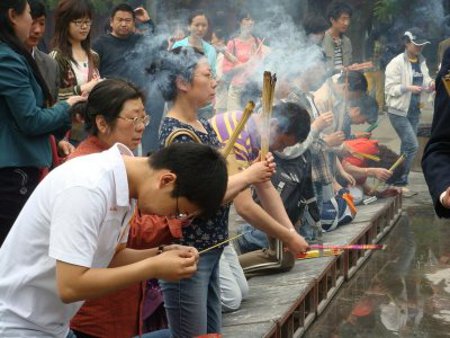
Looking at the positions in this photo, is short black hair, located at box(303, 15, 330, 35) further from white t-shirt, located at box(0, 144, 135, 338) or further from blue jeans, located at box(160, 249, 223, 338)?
white t-shirt, located at box(0, 144, 135, 338)

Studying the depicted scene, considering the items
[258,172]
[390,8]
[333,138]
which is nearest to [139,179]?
[258,172]

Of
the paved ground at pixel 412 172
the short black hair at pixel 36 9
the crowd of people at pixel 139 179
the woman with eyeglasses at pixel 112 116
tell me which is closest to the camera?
the crowd of people at pixel 139 179

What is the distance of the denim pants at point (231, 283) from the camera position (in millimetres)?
4914

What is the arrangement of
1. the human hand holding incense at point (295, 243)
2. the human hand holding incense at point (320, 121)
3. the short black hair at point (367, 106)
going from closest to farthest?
the human hand holding incense at point (295, 243), the human hand holding incense at point (320, 121), the short black hair at point (367, 106)

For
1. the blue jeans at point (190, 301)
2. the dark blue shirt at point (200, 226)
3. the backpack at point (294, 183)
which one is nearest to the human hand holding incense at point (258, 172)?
the dark blue shirt at point (200, 226)

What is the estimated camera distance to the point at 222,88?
27.3 ft

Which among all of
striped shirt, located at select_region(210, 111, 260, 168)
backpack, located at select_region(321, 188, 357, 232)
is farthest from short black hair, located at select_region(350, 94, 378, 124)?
striped shirt, located at select_region(210, 111, 260, 168)

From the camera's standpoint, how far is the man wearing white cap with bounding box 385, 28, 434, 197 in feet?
35.2

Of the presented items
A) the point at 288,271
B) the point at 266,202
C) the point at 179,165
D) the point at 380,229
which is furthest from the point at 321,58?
the point at 179,165

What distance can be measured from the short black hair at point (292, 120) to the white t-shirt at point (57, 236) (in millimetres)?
2700

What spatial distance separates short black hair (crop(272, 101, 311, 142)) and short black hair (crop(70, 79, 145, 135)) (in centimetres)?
189

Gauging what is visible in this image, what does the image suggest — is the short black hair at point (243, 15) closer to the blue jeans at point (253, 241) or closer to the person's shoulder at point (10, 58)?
the blue jeans at point (253, 241)

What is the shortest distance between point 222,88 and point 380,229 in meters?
1.96

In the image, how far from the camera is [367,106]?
961 cm
